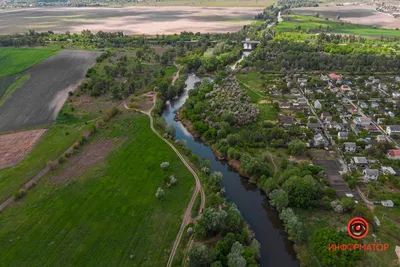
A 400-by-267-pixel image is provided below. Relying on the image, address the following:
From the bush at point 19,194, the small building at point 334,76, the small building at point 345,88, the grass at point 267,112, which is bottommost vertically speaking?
the bush at point 19,194

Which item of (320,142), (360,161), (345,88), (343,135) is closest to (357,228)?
(360,161)

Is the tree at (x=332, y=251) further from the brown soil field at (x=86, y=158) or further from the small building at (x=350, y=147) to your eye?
the brown soil field at (x=86, y=158)

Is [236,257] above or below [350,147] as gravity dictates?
below

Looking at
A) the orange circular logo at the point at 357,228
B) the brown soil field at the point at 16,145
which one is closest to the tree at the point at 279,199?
the orange circular logo at the point at 357,228

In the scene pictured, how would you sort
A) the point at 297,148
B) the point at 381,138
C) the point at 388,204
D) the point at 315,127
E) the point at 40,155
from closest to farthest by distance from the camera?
the point at 388,204
the point at 297,148
the point at 40,155
the point at 381,138
the point at 315,127

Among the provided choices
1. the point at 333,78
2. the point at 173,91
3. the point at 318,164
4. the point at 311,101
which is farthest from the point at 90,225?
the point at 333,78

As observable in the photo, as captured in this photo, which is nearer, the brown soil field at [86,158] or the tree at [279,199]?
the tree at [279,199]

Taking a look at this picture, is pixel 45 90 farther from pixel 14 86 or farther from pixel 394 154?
pixel 394 154
